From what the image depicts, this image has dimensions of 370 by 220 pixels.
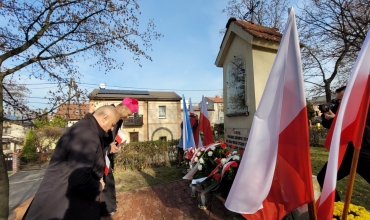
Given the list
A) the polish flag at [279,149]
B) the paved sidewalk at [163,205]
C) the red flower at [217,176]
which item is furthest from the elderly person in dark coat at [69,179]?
the paved sidewalk at [163,205]

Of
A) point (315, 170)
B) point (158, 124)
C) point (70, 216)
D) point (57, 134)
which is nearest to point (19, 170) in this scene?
point (57, 134)

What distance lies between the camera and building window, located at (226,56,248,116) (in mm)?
4602

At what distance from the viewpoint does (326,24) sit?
10664mm

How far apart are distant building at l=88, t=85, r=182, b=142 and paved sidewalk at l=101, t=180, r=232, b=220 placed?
64.1 ft

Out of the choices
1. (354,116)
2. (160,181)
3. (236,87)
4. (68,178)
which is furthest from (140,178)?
(354,116)

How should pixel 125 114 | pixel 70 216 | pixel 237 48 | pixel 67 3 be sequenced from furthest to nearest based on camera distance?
pixel 237 48 → pixel 67 3 → pixel 125 114 → pixel 70 216

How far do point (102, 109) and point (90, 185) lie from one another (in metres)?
0.82

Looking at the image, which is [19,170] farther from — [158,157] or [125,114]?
[125,114]

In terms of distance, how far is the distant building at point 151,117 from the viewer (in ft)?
81.0

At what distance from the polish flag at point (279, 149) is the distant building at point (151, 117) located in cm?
2295

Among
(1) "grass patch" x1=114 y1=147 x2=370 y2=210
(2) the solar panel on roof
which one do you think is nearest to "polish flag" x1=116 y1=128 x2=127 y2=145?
(1) "grass patch" x1=114 y1=147 x2=370 y2=210

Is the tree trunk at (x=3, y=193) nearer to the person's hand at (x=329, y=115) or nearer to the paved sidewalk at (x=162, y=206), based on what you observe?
the paved sidewalk at (x=162, y=206)

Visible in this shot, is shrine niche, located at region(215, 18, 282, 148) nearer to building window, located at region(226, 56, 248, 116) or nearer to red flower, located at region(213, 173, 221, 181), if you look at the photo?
building window, located at region(226, 56, 248, 116)

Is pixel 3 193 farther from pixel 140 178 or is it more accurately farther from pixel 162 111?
pixel 162 111
